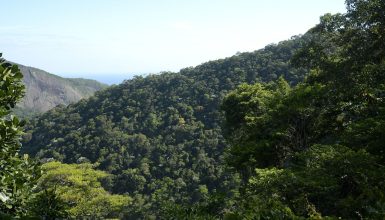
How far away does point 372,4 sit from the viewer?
18.9 metres

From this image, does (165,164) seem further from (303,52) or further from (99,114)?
(303,52)

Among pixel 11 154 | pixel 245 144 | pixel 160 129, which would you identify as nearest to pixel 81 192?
pixel 245 144

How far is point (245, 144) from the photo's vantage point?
Result: 2097 centimetres

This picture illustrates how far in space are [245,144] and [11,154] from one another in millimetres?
15744

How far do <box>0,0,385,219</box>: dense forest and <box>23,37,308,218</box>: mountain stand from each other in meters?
0.27

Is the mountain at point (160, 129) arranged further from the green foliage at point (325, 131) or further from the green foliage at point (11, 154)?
the green foliage at point (11, 154)

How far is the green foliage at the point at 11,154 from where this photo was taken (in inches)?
243

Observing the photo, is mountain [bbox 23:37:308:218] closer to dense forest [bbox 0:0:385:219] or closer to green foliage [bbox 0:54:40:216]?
dense forest [bbox 0:0:385:219]

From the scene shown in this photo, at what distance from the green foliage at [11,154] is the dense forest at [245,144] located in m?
0.02

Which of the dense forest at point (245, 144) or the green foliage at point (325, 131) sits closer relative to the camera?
the dense forest at point (245, 144)

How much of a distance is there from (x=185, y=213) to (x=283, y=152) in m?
7.13

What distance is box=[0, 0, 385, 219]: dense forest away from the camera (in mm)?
8638

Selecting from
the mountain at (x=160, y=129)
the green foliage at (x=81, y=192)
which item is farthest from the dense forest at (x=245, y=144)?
the mountain at (x=160, y=129)

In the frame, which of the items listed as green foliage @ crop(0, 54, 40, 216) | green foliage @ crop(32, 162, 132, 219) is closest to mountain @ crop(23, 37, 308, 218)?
green foliage @ crop(32, 162, 132, 219)
